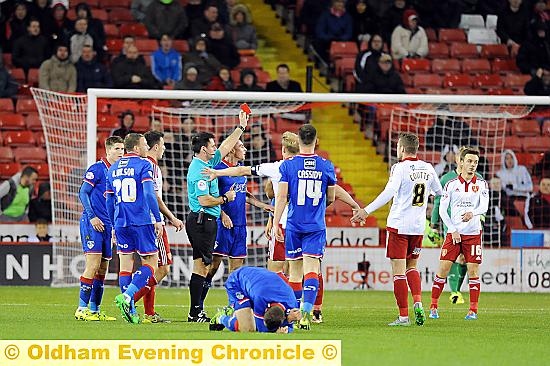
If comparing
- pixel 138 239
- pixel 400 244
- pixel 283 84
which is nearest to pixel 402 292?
pixel 400 244

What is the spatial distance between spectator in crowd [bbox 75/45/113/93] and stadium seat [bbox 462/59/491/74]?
743cm

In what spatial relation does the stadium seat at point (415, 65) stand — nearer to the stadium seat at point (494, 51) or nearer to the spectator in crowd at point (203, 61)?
the stadium seat at point (494, 51)

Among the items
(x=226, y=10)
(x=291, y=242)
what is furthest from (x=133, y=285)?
(x=226, y=10)

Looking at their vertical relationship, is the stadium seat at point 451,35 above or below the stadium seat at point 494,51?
above

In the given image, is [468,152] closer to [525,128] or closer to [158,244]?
[158,244]

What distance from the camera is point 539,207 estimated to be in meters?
20.9

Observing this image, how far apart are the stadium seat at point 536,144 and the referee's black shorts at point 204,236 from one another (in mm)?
10104

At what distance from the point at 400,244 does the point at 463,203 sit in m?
1.78

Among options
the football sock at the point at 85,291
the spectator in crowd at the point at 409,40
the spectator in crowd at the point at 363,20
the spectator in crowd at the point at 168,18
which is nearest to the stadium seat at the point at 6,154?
the spectator in crowd at the point at 168,18

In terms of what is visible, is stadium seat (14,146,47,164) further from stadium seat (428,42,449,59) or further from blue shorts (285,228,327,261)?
blue shorts (285,228,327,261)

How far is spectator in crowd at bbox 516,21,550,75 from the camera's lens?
82.3 ft

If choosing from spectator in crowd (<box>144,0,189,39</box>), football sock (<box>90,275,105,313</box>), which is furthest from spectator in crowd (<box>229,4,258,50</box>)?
football sock (<box>90,275,105,313</box>)

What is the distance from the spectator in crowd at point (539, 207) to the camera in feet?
68.3

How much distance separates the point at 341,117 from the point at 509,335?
38.7 feet
